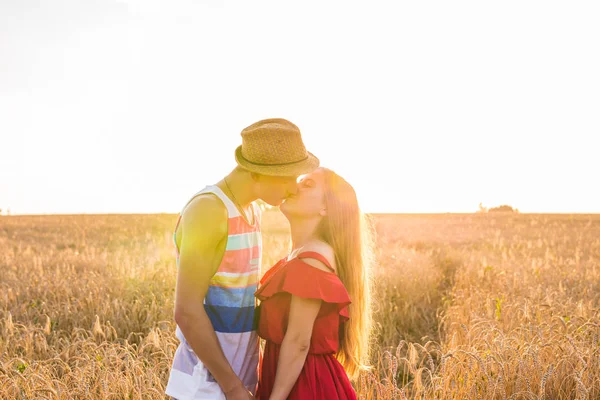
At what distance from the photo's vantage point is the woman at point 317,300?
7.67 ft

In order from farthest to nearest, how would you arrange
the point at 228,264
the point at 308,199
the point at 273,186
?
the point at 308,199 → the point at 273,186 → the point at 228,264

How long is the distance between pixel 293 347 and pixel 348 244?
71 cm

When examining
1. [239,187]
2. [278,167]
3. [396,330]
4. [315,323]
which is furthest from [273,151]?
[396,330]

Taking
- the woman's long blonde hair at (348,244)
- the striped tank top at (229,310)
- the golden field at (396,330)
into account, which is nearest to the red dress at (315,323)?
the striped tank top at (229,310)

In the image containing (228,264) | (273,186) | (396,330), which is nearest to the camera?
(228,264)

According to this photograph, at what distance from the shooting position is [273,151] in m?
2.32

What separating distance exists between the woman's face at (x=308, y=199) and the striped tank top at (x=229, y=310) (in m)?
0.43

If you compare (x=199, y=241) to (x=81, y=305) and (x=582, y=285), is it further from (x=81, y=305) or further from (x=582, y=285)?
(x=582, y=285)

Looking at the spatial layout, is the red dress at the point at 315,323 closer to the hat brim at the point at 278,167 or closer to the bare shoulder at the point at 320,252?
the bare shoulder at the point at 320,252

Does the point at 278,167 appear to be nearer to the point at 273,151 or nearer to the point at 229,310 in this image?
Result: the point at 273,151

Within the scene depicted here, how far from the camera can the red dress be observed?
2387 millimetres

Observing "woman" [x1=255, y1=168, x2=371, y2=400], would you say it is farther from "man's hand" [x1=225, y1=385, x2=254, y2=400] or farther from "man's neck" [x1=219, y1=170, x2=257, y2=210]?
"man's neck" [x1=219, y1=170, x2=257, y2=210]

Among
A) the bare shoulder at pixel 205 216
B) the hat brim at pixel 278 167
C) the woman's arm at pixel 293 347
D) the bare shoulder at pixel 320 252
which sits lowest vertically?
the woman's arm at pixel 293 347

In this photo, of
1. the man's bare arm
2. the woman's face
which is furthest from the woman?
the man's bare arm
